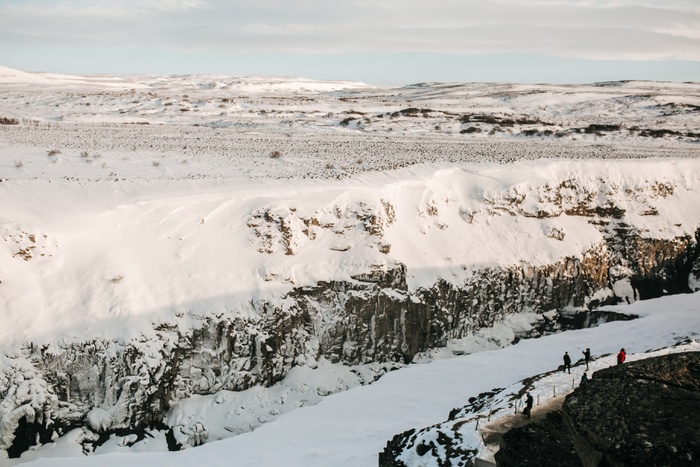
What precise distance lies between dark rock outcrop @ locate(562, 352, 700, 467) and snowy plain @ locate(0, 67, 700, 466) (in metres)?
9.94

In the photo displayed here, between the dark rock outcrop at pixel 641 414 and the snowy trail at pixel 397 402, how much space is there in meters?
9.72

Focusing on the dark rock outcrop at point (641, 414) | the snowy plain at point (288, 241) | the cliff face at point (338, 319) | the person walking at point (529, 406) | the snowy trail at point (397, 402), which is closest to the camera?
the dark rock outcrop at point (641, 414)

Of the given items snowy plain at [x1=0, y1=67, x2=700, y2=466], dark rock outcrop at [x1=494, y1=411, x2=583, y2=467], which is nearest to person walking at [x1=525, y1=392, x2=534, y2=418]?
dark rock outcrop at [x1=494, y1=411, x2=583, y2=467]

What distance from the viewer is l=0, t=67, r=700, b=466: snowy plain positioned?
1948cm

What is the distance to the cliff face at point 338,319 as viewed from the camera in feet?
61.6

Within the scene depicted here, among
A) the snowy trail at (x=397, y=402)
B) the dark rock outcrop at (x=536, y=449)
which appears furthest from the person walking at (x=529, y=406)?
the snowy trail at (x=397, y=402)

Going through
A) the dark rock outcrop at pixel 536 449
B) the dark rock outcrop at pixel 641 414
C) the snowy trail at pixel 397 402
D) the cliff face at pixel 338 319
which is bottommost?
the snowy trail at pixel 397 402

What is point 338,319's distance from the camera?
2352 cm

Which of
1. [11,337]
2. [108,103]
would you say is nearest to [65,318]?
[11,337]

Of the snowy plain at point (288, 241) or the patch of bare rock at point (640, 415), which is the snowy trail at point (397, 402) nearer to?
the snowy plain at point (288, 241)

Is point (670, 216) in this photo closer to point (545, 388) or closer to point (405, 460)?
point (545, 388)

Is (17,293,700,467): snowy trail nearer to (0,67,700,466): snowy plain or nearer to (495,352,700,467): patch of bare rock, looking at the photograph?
(0,67,700,466): snowy plain

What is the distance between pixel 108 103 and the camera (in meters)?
65.4

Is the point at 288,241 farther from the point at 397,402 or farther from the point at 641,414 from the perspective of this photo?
the point at 641,414
